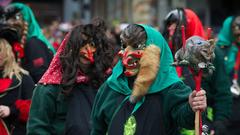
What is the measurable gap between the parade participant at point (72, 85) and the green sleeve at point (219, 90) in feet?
→ 4.60

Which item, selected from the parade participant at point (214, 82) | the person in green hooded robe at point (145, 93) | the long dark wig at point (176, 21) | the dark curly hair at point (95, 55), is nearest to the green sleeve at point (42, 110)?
the dark curly hair at point (95, 55)

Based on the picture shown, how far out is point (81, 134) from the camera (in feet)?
17.3

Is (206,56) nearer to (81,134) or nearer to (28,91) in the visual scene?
(81,134)

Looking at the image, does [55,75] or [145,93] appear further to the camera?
[55,75]

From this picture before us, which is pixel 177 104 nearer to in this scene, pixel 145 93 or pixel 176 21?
pixel 145 93

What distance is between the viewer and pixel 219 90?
671cm

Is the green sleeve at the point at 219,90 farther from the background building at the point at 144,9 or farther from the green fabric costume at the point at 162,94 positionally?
the background building at the point at 144,9

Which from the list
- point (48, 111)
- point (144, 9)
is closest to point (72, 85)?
point (48, 111)

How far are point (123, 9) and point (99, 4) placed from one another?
3.83 metres

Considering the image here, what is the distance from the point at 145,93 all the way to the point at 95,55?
134 centimetres

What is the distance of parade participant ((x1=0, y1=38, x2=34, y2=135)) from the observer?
20.2 feet

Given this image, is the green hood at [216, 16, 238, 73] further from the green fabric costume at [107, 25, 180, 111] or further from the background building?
the background building

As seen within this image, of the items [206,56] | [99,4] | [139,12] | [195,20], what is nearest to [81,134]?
[206,56]

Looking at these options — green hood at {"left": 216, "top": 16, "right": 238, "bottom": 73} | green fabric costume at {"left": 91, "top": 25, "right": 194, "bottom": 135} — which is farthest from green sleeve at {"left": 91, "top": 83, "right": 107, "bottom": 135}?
green hood at {"left": 216, "top": 16, "right": 238, "bottom": 73}
